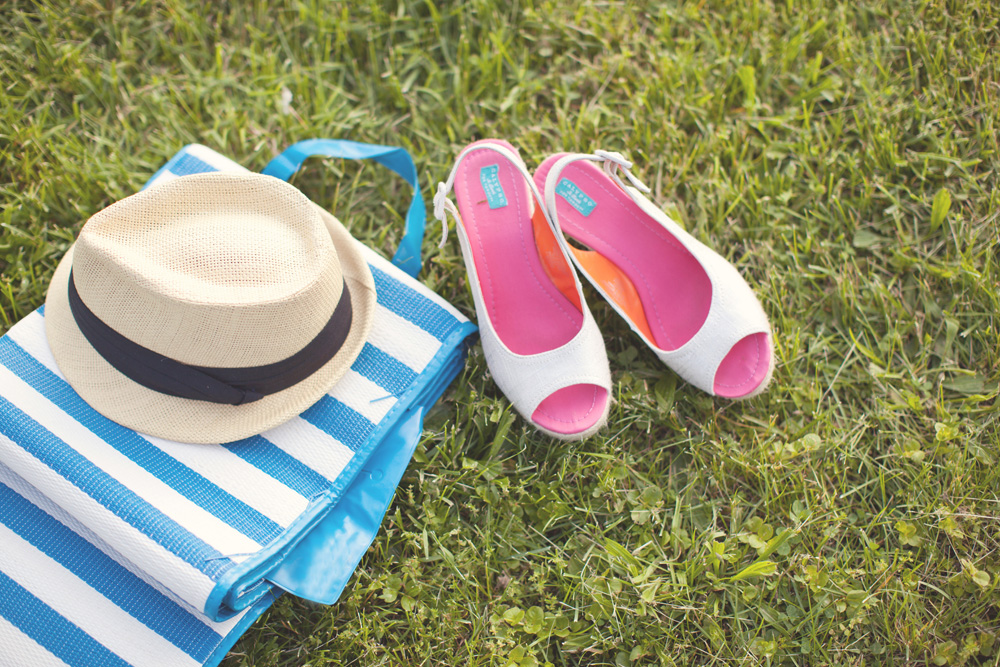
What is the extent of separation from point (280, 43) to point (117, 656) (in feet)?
7.00

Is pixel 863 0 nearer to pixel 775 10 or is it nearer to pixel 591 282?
pixel 775 10

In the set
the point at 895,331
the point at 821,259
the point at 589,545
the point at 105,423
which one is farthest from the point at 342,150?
the point at 895,331

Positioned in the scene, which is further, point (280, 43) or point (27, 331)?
point (280, 43)

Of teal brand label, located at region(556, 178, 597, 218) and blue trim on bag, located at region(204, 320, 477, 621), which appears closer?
blue trim on bag, located at region(204, 320, 477, 621)

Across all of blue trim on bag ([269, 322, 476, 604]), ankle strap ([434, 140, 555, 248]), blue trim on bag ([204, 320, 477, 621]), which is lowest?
blue trim on bag ([269, 322, 476, 604])

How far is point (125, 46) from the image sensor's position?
2.40 meters

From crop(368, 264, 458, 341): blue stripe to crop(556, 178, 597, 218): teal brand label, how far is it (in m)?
0.57

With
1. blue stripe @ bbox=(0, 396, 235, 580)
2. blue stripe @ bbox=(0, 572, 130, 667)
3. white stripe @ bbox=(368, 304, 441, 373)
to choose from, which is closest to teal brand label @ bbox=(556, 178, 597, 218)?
white stripe @ bbox=(368, 304, 441, 373)

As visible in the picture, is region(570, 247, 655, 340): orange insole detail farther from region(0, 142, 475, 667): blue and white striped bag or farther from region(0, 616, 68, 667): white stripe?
region(0, 616, 68, 667): white stripe

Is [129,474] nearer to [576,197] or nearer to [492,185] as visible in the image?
[492,185]

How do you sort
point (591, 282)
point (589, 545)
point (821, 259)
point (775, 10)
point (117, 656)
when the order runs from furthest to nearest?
point (775, 10), point (821, 259), point (591, 282), point (589, 545), point (117, 656)

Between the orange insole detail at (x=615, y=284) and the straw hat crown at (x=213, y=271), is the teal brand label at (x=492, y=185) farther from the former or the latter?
the straw hat crown at (x=213, y=271)

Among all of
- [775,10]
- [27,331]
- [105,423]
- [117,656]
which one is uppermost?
[775,10]

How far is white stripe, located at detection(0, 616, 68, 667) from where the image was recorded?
1.48 metres
